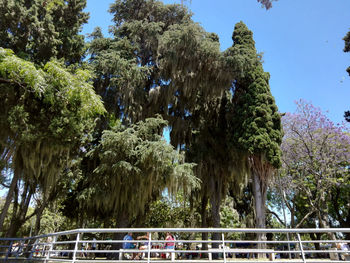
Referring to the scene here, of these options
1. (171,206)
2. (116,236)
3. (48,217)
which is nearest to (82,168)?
(116,236)

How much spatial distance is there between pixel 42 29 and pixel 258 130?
11.6m

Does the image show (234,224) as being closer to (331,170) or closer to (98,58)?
(331,170)

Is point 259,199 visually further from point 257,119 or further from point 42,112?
point 42,112

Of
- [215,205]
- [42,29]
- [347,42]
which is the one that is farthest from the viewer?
[215,205]

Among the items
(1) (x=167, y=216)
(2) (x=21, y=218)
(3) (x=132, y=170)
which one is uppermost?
(3) (x=132, y=170)

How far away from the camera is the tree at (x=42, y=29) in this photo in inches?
413

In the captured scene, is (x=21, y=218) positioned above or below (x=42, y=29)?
below

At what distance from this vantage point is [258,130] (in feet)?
47.1

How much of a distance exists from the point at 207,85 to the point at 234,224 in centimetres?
1773

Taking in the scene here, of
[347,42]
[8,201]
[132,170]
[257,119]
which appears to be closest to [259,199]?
[257,119]

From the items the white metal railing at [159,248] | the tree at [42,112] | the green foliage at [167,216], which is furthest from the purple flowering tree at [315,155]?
the tree at [42,112]

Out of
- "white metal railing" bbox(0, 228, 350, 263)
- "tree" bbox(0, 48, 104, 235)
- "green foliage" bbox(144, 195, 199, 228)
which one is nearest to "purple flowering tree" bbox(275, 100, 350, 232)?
"white metal railing" bbox(0, 228, 350, 263)

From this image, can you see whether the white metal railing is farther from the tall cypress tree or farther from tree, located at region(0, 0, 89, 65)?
tree, located at region(0, 0, 89, 65)

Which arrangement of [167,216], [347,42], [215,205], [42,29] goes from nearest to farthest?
1. [42,29]
2. [347,42]
3. [215,205]
4. [167,216]
